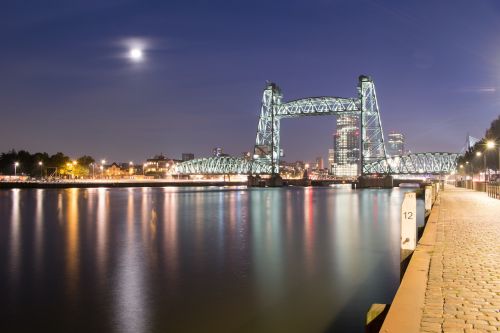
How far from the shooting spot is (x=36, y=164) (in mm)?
131875

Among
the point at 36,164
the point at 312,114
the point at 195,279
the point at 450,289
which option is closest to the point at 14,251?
the point at 195,279

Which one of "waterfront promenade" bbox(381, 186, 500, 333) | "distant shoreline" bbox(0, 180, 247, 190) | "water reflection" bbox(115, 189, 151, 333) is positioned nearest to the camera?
Answer: "waterfront promenade" bbox(381, 186, 500, 333)

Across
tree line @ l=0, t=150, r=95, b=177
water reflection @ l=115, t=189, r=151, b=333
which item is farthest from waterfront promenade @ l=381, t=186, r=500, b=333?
tree line @ l=0, t=150, r=95, b=177

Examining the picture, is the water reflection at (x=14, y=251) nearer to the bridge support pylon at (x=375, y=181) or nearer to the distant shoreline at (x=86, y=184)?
the distant shoreline at (x=86, y=184)

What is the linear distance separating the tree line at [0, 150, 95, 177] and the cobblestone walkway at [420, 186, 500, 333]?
129522 millimetres

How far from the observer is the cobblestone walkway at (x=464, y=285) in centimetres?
515

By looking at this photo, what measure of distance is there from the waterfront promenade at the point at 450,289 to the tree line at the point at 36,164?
426 ft

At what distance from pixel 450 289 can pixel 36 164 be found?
139 meters

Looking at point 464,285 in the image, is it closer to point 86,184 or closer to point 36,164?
point 86,184

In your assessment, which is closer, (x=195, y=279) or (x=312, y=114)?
(x=195, y=279)

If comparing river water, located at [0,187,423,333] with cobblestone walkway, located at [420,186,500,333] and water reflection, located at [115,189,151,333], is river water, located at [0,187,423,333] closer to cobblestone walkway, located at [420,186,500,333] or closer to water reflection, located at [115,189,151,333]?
water reflection, located at [115,189,151,333]

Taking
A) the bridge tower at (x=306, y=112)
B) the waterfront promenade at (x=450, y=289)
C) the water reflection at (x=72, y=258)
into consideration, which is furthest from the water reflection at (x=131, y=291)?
the bridge tower at (x=306, y=112)

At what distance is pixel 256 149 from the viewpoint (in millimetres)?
112562

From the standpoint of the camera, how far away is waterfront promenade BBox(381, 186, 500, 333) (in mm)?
5090
